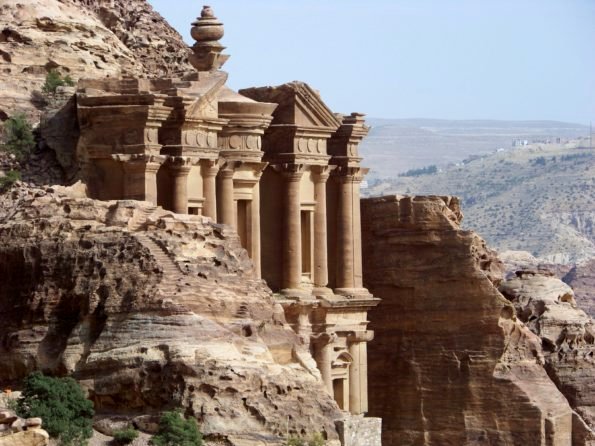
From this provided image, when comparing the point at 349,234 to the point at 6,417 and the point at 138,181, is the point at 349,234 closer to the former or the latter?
the point at 138,181

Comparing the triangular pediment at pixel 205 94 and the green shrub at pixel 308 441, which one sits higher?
the triangular pediment at pixel 205 94

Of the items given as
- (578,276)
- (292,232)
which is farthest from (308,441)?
(578,276)

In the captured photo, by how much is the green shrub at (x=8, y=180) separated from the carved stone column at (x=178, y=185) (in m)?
5.65

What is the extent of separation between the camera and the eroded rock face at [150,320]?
6266 centimetres

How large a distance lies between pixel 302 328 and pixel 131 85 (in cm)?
1021

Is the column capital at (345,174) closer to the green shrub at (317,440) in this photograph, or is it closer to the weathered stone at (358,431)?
the weathered stone at (358,431)

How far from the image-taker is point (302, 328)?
8444 centimetres

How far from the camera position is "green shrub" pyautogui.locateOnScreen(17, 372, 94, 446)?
60688mm

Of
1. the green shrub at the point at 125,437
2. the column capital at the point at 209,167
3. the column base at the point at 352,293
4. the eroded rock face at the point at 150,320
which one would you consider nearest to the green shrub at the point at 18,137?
the column capital at the point at 209,167

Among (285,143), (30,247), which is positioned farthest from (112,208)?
(285,143)

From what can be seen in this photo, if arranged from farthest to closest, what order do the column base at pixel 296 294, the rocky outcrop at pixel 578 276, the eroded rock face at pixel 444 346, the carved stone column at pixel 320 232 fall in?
the rocky outcrop at pixel 578 276 < the eroded rock face at pixel 444 346 < the carved stone column at pixel 320 232 < the column base at pixel 296 294

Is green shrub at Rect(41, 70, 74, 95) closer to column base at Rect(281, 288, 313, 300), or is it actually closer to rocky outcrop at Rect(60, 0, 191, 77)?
rocky outcrop at Rect(60, 0, 191, 77)

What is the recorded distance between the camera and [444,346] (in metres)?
90.1

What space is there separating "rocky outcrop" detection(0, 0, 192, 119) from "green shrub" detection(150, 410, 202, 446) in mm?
17727
